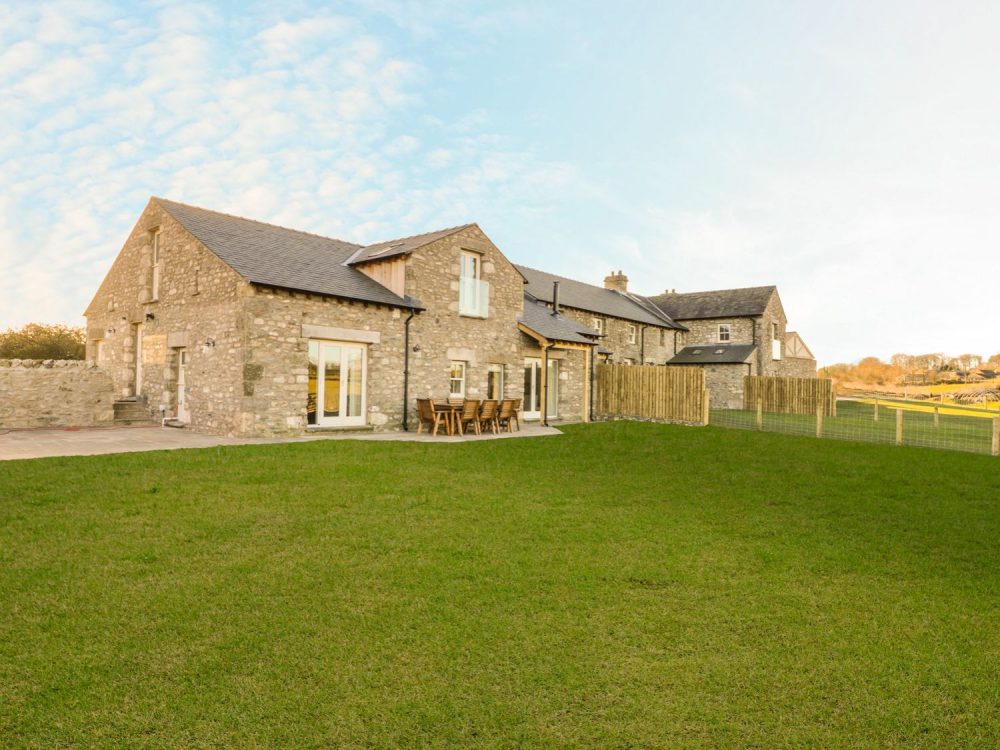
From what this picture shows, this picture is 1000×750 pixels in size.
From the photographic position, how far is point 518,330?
19234 mm

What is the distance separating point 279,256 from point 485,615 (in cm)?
1408

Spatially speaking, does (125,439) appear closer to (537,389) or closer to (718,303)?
(537,389)

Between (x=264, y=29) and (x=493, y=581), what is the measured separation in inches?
478

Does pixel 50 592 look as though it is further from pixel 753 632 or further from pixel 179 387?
pixel 179 387

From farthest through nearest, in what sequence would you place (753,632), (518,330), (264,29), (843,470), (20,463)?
(518,330)
(264,29)
(843,470)
(20,463)
(753,632)

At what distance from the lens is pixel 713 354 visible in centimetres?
3450

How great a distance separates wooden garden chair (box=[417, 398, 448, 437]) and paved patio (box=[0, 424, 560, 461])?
30 centimetres

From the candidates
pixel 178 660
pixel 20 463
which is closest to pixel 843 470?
pixel 178 660

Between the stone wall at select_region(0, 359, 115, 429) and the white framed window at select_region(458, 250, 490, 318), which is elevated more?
the white framed window at select_region(458, 250, 490, 318)

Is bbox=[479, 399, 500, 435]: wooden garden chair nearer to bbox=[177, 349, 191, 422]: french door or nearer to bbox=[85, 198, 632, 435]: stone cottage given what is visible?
bbox=[85, 198, 632, 435]: stone cottage

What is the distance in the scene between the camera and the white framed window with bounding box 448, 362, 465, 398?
57.3 ft

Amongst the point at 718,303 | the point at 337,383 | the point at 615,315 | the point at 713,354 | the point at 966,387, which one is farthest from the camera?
the point at 966,387

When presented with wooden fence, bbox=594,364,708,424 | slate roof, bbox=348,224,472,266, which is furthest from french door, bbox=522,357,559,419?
slate roof, bbox=348,224,472,266

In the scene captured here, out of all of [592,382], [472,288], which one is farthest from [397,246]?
[592,382]
